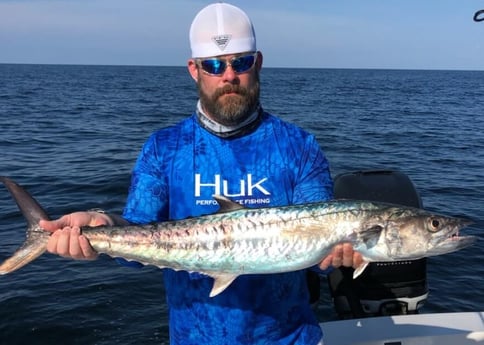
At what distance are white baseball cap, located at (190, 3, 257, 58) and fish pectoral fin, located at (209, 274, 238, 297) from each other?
1.75m

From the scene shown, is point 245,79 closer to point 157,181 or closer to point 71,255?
point 157,181

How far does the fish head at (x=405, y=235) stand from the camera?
3.70m

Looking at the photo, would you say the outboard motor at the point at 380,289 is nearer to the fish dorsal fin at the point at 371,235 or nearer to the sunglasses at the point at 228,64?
the fish dorsal fin at the point at 371,235

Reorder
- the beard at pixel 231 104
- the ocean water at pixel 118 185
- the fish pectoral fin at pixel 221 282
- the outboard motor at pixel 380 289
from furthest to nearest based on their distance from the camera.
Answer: the ocean water at pixel 118 185 < the outboard motor at pixel 380 289 < the beard at pixel 231 104 < the fish pectoral fin at pixel 221 282

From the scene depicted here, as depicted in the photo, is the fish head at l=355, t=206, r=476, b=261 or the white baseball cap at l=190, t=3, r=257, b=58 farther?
the white baseball cap at l=190, t=3, r=257, b=58

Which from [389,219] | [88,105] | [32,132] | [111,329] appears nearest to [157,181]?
[389,219]

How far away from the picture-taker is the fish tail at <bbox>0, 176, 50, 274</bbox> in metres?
3.89

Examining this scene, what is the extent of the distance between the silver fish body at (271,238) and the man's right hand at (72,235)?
0.07m

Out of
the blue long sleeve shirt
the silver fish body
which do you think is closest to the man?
the blue long sleeve shirt

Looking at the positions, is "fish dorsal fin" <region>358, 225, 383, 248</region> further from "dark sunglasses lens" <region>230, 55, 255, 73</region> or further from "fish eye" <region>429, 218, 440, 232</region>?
"dark sunglasses lens" <region>230, 55, 255, 73</region>

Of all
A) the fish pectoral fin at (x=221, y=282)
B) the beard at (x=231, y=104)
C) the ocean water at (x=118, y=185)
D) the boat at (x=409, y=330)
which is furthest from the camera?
the ocean water at (x=118, y=185)

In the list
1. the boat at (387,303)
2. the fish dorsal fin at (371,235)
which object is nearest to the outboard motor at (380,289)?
the boat at (387,303)

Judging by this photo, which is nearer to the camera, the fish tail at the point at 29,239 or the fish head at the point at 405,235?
the fish head at the point at 405,235

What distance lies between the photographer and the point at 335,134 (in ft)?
103
